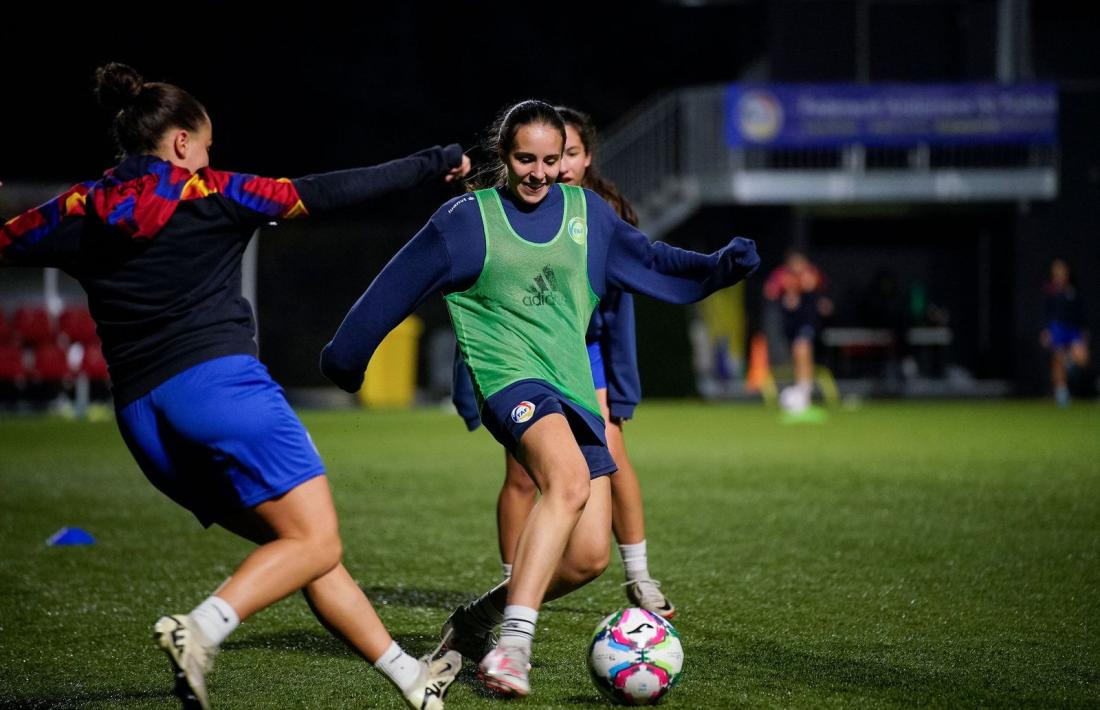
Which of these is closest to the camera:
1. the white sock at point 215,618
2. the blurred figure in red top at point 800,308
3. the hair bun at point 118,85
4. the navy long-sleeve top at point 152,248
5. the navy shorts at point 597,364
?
the white sock at point 215,618

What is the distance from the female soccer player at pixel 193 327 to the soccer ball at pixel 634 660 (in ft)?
2.65

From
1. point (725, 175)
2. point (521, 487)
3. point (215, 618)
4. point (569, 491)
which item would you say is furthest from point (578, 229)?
point (725, 175)

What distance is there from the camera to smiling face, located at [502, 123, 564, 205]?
445 centimetres

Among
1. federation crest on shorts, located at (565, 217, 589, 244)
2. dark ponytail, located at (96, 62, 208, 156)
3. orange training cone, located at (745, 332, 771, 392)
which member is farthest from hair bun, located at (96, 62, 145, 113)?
orange training cone, located at (745, 332, 771, 392)

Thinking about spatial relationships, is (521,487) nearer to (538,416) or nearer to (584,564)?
(584,564)

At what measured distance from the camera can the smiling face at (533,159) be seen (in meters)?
4.45

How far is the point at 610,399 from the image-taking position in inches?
237

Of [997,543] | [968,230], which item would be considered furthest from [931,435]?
[968,230]

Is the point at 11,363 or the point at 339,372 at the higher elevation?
the point at 339,372

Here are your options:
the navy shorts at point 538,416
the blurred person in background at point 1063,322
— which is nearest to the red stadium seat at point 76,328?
the blurred person in background at point 1063,322

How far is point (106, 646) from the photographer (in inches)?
209

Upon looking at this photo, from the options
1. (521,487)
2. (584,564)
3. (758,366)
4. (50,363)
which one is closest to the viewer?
(584,564)

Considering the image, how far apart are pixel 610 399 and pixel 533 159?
1779mm

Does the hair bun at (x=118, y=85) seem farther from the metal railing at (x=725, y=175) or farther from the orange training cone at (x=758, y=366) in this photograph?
the orange training cone at (x=758, y=366)
